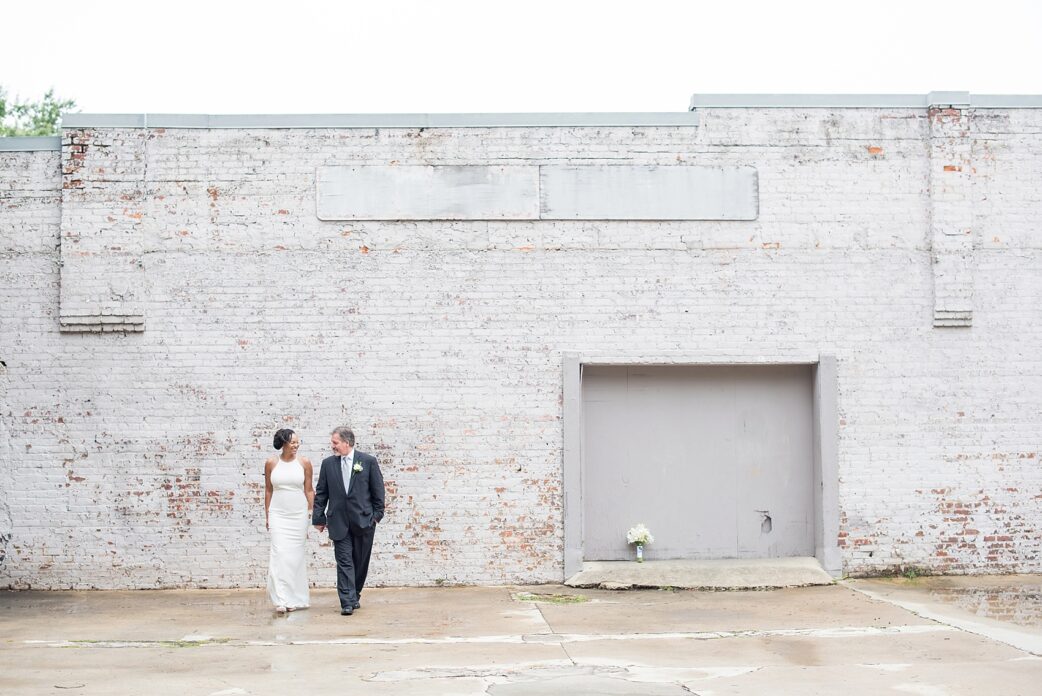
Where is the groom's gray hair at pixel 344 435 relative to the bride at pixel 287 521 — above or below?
above

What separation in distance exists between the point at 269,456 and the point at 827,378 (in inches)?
229

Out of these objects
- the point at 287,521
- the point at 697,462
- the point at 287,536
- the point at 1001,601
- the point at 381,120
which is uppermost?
the point at 381,120

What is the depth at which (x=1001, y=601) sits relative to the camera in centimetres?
1094

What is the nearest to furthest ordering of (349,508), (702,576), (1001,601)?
(349,508) → (1001,601) → (702,576)

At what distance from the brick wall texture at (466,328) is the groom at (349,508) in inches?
64.0

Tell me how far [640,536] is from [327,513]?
138 inches

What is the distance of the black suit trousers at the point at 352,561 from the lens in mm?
10312

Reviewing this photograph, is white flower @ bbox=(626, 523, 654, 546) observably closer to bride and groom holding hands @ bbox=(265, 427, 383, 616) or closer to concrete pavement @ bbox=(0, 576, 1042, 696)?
concrete pavement @ bbox=(0, 576, 1042, 696)

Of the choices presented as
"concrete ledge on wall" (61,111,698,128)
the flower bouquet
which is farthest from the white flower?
"concrete ledge on wall" (61,111,698,128)

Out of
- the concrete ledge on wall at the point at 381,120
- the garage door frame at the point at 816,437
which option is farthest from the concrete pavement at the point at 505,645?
the concrete ledge on wall at the point at 381,120

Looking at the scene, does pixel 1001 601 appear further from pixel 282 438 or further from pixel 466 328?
pixel 282 438

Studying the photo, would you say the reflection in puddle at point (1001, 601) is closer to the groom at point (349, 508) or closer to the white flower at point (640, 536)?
the white flower at point (640, 536)

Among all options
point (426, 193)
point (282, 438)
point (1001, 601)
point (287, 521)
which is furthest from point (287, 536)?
point (1001, 601)

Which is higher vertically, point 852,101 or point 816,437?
point 852,101
